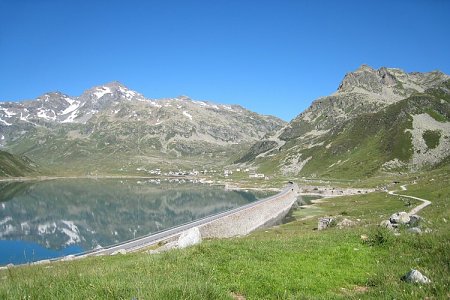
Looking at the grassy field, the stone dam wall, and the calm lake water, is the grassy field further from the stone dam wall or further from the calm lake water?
the calm lake water

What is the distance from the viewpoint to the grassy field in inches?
418

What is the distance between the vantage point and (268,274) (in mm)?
15148

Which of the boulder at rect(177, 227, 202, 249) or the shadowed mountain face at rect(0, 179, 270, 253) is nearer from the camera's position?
the boulder at rect(177, 227, 202, 249)

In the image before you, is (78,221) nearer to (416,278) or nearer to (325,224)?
(325,224)

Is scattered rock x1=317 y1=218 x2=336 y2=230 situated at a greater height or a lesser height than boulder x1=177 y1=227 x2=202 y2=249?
lesser

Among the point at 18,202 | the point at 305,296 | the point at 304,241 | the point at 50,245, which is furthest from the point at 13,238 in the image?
the point at 305,296

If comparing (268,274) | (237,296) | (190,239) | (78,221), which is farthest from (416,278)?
(78,221)

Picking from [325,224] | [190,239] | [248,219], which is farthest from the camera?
[248,219]

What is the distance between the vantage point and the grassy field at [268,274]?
10625mm

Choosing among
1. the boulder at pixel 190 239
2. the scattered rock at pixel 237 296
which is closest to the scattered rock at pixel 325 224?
the boulder at pixel 190 239

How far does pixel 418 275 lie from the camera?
40.7ft

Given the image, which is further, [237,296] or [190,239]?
[190,239]

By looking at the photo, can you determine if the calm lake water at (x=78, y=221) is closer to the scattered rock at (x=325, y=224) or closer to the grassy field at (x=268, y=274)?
the scattered rock at (x=325, y=224)

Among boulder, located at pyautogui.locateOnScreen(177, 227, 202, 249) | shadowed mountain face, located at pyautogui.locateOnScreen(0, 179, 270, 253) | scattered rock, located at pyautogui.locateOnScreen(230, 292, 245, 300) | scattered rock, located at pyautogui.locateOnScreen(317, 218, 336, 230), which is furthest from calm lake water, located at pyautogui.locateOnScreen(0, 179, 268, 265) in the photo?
scattered rock, located at pyautogui.locateOnScreen(230, 292, 245, 300)
